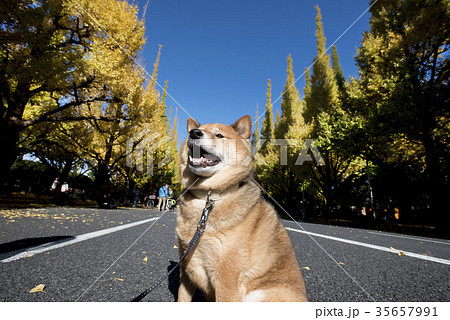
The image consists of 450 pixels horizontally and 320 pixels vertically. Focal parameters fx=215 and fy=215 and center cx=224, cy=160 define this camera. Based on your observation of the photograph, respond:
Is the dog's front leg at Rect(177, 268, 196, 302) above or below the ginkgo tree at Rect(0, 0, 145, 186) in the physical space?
below

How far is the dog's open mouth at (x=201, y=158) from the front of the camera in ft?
6.91

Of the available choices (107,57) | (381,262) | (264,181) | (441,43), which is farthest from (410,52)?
(264,181)

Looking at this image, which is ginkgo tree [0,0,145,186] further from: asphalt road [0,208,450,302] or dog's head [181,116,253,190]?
dog's head [181,116,253,190]

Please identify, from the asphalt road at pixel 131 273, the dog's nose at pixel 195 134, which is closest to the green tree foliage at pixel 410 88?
the asphalt road at pixel 131 273

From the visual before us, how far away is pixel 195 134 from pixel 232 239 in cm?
120

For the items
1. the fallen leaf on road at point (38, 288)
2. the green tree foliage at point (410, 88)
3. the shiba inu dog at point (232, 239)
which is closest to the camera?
the shiba inu dog at point (232, 239)

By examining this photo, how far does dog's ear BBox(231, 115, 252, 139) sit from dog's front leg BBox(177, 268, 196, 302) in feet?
5.44

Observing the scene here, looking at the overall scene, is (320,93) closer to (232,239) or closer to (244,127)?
(244,127)

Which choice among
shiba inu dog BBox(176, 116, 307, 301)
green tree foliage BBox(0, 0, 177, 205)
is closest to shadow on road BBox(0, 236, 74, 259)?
shiba inu dog BBox(176, 116, 307, 301)

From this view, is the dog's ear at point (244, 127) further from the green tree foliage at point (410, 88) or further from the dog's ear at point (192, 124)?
the green tree foliage at point (410, 88)

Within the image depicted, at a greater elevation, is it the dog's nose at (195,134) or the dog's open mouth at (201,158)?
the dog's nose at (195,134)

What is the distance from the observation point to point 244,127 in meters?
2.71

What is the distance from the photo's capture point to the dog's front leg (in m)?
1.73

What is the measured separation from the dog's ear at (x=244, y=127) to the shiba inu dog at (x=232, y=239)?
51 centimetres
